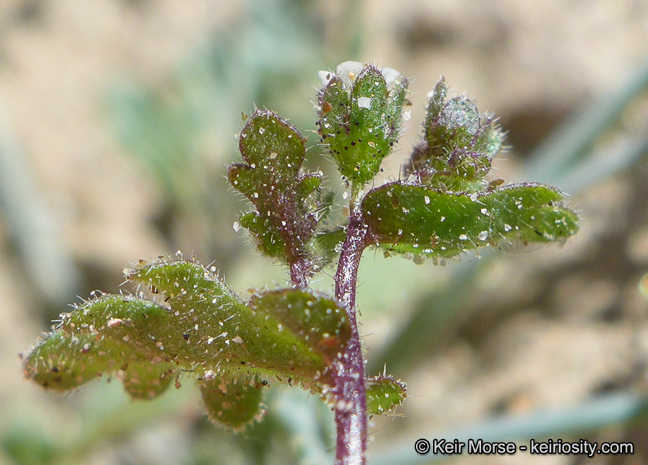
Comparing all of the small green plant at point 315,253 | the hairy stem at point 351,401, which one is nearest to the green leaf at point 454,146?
the small green plant at point 315,253

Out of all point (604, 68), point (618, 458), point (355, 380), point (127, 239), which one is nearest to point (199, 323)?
point (355, 380)

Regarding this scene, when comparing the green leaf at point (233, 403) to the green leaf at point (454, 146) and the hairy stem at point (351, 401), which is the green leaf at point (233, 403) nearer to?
the hairy stem at point (351, 401)

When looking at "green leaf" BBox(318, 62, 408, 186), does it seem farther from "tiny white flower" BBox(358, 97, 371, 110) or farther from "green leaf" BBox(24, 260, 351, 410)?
"green leaf" BBox(24, 260, 351, 410)

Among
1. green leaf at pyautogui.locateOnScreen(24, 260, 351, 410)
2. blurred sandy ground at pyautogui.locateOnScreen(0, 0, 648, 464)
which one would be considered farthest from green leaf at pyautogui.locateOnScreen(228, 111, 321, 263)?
blurred sandy ground at pyautogui.locateOnScreen(0, 0, 648, 464)

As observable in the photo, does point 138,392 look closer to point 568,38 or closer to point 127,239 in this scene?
point 127,239

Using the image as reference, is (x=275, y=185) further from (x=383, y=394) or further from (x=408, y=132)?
(x=408, y=132)

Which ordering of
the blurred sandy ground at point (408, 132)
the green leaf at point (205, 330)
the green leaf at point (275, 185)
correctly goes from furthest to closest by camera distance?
the blurred sandy ground at point (408, 132) → the green leaf at point (275, 185) → the green leaf at point (205, 330)

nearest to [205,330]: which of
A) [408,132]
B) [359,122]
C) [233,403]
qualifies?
[233,403]
